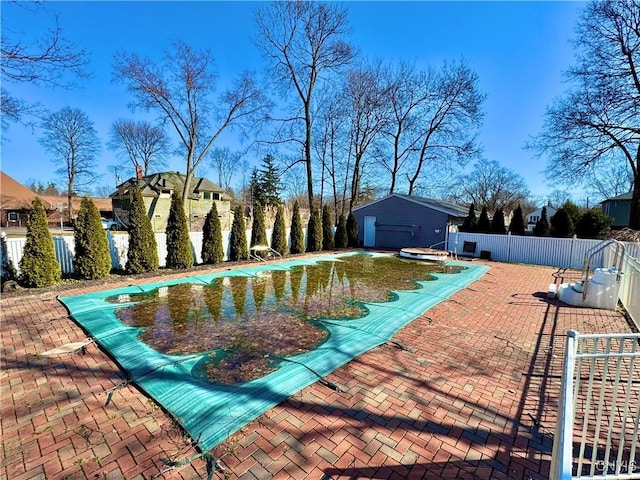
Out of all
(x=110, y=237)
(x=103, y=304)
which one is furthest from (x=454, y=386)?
(x=110, y=237)

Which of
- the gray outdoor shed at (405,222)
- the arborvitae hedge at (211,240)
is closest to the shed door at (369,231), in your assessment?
the gray outdoor shed at (405,222)

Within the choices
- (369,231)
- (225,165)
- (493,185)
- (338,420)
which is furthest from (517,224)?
(225,165)

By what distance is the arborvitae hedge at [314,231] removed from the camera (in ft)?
50.6

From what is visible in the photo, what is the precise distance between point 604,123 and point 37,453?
68.7 ft

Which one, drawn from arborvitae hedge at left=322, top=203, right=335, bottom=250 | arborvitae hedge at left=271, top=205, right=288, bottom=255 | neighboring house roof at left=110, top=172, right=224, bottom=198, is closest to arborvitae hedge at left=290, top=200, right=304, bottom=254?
arborvitae hedge at left=271, top=205, right=288, bottom=255

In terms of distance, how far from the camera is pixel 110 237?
9.27 meters

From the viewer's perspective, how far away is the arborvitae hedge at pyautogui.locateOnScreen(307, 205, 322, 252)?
15.4 m

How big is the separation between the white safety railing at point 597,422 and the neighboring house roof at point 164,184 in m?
27.2

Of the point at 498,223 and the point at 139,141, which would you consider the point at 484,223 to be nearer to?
the point at 498,223

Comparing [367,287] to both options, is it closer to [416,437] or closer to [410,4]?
[416,437]

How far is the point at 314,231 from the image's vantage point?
50.6ft

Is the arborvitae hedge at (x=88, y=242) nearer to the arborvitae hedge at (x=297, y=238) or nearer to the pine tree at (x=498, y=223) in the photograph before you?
the arborvitae hedge at (x=297, y=238)

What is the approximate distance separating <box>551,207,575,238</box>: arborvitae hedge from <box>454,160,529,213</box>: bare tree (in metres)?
21.9

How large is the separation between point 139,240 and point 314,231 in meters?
8.36
